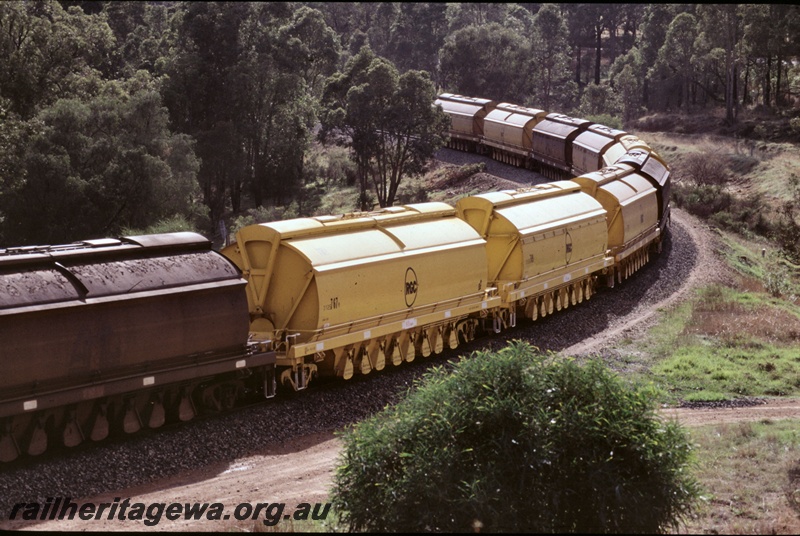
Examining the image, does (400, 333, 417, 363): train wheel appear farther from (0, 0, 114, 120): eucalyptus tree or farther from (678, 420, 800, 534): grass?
(0, 0, 114, 120): eucalyptus tree

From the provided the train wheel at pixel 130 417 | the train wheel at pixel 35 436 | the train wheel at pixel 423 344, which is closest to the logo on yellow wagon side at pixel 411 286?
the train wheel at pixel 423 344

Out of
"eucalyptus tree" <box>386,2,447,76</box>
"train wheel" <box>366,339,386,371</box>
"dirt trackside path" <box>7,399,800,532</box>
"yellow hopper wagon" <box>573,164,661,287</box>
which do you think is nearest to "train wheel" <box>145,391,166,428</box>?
"dirt trackside path" <box>7,399,800,532</box>

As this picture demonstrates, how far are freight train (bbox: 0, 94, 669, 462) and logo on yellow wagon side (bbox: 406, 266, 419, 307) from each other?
0.05m

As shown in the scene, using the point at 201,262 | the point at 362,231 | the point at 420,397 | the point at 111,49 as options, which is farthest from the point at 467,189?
the point at 420,397

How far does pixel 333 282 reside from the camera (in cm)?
2238

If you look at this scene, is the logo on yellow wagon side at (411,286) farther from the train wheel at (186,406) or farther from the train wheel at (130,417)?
the train wheel at (130,417)

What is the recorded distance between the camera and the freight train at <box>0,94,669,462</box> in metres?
17.5

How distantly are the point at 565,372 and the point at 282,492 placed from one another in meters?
5.90

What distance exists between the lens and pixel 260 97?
6256 centimetres

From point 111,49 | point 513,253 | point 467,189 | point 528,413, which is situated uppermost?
point 111,49

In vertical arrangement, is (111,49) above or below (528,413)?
above

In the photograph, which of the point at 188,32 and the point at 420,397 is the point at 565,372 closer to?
the point at 420,397

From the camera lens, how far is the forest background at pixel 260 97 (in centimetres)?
4250

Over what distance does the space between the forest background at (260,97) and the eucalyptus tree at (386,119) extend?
13 cm
